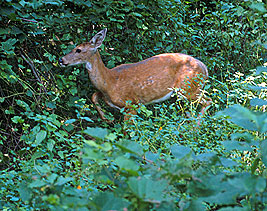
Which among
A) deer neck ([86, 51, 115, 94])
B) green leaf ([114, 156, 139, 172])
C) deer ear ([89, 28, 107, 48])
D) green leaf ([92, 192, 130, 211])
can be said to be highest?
green leaf ([114, 156, 139, 172])

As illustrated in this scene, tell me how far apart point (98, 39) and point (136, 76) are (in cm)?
71

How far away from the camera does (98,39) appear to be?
510cm

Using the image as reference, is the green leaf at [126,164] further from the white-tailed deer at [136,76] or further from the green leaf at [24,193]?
the white-tailed deer at [136,76]

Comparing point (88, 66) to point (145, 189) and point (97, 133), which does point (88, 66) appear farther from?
point (145, 189)

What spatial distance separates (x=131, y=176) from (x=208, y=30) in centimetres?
657

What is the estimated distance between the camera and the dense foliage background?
64.9 inches

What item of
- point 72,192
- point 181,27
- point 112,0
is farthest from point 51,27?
point 72,192

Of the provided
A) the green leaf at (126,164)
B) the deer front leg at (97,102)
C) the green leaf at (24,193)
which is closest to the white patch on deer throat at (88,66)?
the deer front leg at (97,102)

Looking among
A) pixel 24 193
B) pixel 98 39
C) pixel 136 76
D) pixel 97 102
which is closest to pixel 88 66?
pixel 98 39

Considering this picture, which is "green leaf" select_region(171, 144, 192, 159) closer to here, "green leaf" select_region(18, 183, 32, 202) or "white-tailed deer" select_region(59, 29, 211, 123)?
"green leaf" select_region(18, 183, 32, 202)

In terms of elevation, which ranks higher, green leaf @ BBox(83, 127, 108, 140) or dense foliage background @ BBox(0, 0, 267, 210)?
green leaf @ BBox(83, 127, 108, 140)

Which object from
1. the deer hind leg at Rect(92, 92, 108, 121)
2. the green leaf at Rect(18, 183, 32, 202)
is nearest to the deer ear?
the deer hind leg at Rect(92, 92, 108, 121)

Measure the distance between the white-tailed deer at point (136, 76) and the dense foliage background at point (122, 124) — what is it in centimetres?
19

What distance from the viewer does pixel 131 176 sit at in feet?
5.39
